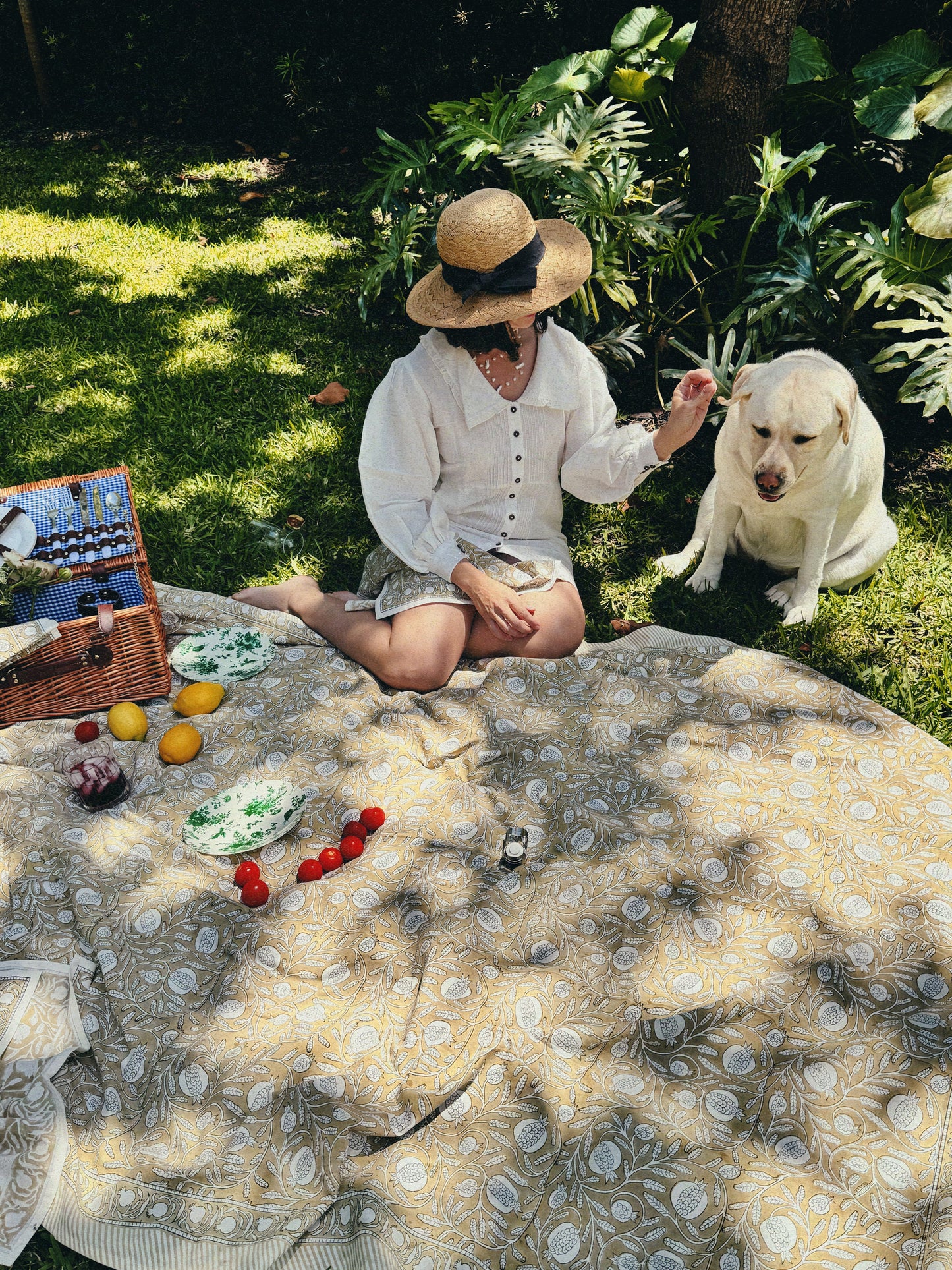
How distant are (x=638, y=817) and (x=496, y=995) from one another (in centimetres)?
69

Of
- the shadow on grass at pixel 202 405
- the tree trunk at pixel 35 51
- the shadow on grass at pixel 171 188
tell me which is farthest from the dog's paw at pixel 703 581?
the tree trunk at pixel 35 51

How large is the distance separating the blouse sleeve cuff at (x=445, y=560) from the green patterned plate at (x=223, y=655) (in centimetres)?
67

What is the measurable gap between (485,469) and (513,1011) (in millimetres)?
1879

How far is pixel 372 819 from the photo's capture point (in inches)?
106

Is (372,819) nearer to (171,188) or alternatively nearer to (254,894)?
(254,894)

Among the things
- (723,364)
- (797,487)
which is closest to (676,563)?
(797,487)

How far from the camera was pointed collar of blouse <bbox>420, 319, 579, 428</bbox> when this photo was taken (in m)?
3.18

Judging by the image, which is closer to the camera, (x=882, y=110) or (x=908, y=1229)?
(x=908, y=1229)

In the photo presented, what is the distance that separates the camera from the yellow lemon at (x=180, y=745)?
9.69 feet

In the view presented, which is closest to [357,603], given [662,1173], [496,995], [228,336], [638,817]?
[638,817]

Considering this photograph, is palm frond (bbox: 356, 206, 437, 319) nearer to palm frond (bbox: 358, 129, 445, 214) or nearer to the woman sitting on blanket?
palm frond (bbox: 358, 129, 445, 214)

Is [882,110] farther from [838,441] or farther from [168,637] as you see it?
[168,637]

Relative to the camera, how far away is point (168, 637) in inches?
138

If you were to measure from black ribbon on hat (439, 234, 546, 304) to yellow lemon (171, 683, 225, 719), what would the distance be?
1546 millimetres
